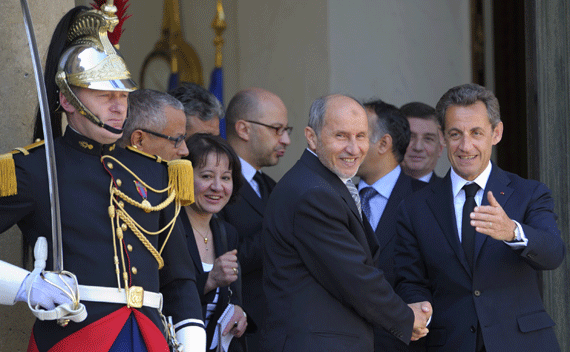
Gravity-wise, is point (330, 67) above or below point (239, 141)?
above

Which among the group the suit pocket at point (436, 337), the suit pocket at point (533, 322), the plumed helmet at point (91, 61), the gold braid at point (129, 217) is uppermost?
the plumed helmet at point (91, 61)

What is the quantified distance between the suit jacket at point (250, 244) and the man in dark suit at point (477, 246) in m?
0.75

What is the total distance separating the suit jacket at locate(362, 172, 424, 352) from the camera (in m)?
3.68

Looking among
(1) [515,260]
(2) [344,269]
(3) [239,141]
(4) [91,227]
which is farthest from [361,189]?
(4) [91,227]

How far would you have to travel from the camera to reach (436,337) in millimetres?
3422

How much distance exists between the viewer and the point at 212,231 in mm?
3807

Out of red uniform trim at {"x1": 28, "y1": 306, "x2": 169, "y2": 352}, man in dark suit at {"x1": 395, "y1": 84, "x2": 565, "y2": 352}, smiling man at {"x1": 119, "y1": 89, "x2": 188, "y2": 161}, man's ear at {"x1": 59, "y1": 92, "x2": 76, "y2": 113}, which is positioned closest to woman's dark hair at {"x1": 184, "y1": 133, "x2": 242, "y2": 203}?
smiling man at {"x1": 119, "y1": 89, "x2": 188, "y2": 161}

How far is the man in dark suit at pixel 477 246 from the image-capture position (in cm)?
320

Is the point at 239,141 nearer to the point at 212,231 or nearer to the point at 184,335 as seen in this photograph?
the point at 212,231

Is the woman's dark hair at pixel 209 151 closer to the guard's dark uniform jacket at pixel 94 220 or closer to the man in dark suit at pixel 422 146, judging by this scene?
the guard's dark uniform jacket at pixel 94 220

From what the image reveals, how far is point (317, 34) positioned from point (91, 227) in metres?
3.65

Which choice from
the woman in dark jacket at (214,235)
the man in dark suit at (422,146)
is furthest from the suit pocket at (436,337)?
the man in dark suit at (422,146)

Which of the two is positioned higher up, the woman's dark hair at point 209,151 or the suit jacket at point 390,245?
the woman's dark hair at point 209,151

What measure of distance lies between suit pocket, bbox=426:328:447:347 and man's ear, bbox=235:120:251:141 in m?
1.80
